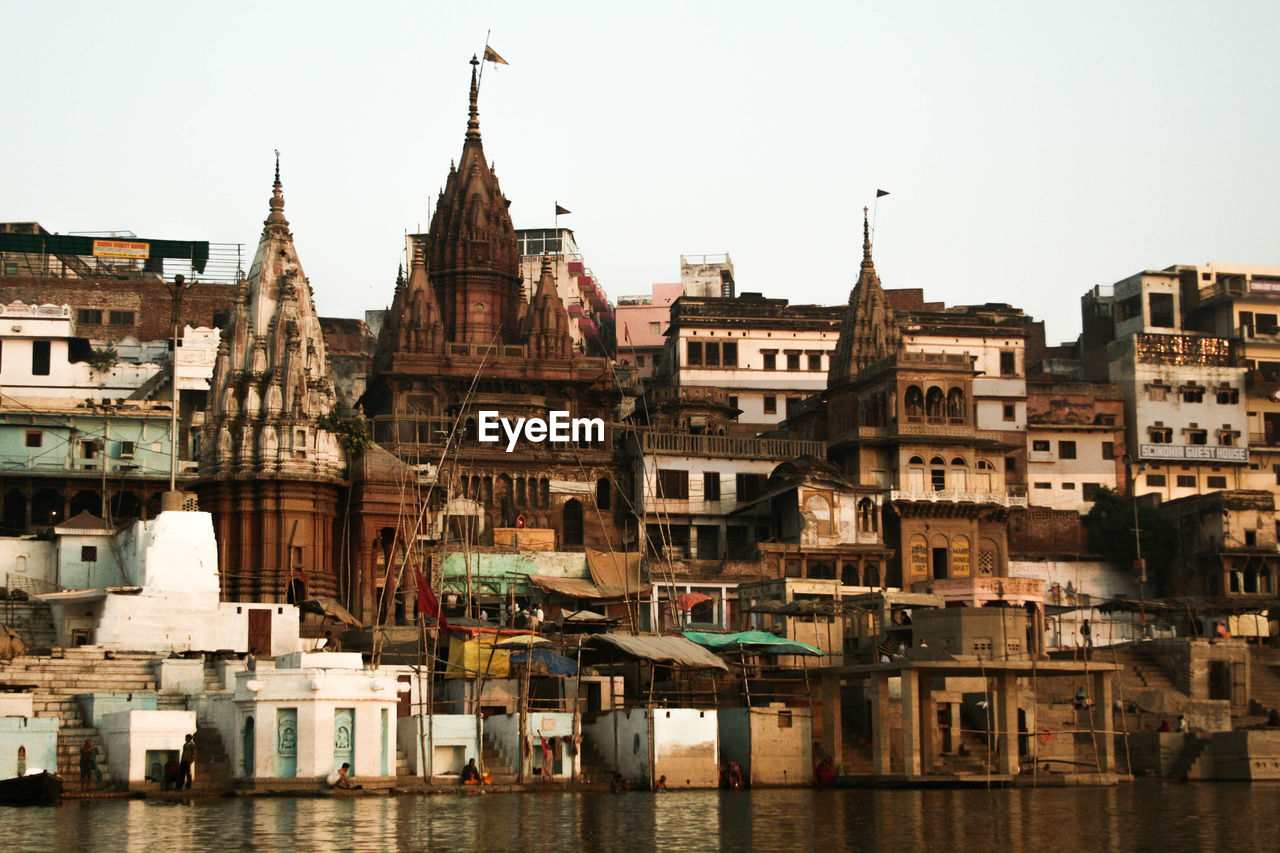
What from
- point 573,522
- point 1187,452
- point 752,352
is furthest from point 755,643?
point 1187,452

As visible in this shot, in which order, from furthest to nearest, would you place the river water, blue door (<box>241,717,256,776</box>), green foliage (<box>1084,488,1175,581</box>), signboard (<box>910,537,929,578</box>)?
green foliage (<box>1084,488,1175,581</box>) → signboard (<box>910,537,929,578</box>) → blue door (<box>241,717,256,776</box>) → the river water

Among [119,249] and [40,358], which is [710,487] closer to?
[40,358]

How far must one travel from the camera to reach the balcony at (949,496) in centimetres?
6631

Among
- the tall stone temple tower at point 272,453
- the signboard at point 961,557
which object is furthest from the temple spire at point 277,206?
the signboard at point 961,557

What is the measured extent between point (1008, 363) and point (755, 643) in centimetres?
3573

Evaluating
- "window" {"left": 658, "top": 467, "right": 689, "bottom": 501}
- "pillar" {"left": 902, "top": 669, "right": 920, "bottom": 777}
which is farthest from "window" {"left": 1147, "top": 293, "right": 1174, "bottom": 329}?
"pillar" {"left": 902, "top": 669, "right": 920, "bottom": 777}

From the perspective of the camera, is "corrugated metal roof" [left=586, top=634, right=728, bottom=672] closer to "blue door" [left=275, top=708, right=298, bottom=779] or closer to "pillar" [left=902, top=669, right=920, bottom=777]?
"pillar" [left=902, top=669, right=920, bottom=777]

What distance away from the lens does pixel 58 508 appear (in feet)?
207

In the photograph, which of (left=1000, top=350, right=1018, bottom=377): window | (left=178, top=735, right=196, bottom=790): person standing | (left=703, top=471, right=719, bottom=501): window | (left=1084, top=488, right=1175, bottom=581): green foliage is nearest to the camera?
(left=178, top=735, right=196, bottom=790): person standing

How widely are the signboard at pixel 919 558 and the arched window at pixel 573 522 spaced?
1138cm

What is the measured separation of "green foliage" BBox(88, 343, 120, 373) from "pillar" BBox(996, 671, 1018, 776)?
40473 mm

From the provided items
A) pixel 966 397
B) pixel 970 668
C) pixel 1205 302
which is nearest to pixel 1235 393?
pixel 1205 302

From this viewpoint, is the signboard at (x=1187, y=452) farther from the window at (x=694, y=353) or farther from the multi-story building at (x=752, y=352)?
the window at (x=694, y=353)

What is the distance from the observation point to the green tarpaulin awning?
4603 cm
